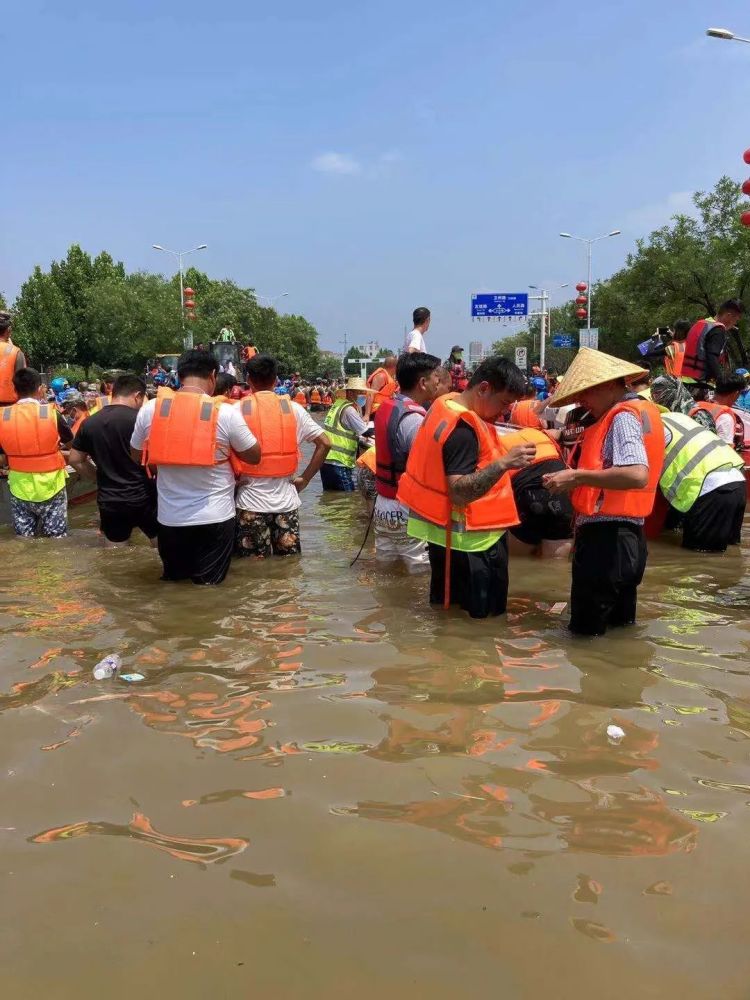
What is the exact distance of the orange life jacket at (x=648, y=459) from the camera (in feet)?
12.5

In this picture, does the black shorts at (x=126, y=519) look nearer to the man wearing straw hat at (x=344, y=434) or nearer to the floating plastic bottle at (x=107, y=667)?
the floating plastic bottle at (x=107, y=667)

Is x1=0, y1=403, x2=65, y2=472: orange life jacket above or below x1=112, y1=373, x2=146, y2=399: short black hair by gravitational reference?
below

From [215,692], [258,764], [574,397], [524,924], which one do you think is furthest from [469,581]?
[524,924]

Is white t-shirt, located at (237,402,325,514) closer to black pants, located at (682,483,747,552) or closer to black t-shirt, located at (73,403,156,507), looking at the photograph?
black t-shirt, located at (73,403,156,507)

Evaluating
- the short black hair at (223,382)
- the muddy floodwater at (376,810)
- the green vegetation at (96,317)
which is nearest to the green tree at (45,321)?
the green vegetation at (96,317)

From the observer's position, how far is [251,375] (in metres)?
6.05

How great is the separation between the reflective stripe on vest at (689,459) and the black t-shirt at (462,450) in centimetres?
329

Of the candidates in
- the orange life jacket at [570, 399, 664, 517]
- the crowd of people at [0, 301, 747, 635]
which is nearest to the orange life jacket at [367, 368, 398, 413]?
the crowd of people at [0, 301, 747, 635]

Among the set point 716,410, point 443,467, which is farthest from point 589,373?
point 716,410

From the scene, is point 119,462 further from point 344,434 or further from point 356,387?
point 344,434

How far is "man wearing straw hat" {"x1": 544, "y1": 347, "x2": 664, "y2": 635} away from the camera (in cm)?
368

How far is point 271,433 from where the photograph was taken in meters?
5.91

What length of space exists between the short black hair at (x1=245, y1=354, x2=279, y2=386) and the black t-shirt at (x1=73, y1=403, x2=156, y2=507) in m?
1.01

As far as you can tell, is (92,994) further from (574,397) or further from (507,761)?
(574,397)
